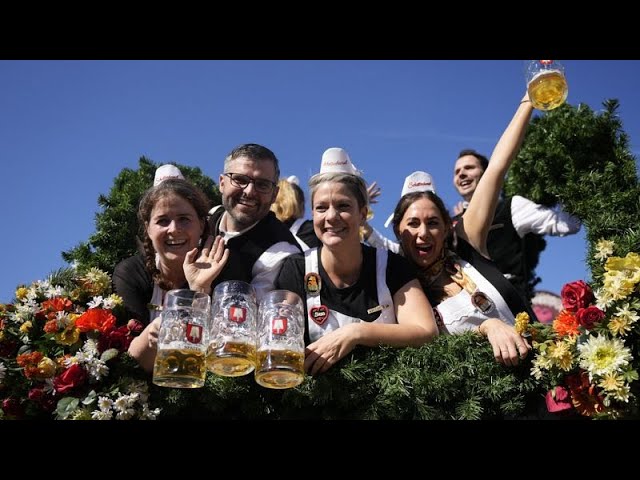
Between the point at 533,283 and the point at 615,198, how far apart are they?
13.2 ft

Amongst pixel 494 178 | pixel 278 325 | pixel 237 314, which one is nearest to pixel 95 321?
pixel 237 314

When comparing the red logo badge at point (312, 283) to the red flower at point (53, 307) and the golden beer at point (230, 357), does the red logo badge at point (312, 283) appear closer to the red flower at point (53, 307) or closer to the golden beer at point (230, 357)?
the golden beer at point (230, 357)

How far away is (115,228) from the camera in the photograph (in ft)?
18.5

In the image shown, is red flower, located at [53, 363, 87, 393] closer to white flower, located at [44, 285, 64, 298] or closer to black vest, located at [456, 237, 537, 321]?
white flower, located at [44, 285, 64, 298]

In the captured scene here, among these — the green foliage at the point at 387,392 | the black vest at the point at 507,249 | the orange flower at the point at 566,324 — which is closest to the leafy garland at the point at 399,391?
the green foliage at the point at 387,392

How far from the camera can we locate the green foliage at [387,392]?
9.64 ft

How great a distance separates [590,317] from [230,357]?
5.83 feet

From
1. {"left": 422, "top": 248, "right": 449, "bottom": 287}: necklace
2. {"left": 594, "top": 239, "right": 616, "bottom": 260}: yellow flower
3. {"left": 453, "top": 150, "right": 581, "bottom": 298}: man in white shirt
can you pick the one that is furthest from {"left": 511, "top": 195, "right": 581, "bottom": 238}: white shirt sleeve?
{"left": 594, "top": 239, "right": 616, "bottom": 260}: yellow flower

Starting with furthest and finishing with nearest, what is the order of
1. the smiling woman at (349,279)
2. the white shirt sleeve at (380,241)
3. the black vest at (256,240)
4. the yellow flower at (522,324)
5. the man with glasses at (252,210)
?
the white shirt sleeve at (380,241)
the man with glasses at (252,210)
the black vest at (256,240)
the smiling woman at (349,279)
the yellow flower at (522,324)

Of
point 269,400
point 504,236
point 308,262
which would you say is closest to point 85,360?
point 269,400

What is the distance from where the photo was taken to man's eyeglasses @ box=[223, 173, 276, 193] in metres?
4.61

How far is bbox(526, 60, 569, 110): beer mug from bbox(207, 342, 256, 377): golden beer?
2583 millimetres

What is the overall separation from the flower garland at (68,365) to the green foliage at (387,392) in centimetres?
19

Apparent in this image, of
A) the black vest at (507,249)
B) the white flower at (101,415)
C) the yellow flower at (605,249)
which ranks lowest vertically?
the white flower at (101,415)
